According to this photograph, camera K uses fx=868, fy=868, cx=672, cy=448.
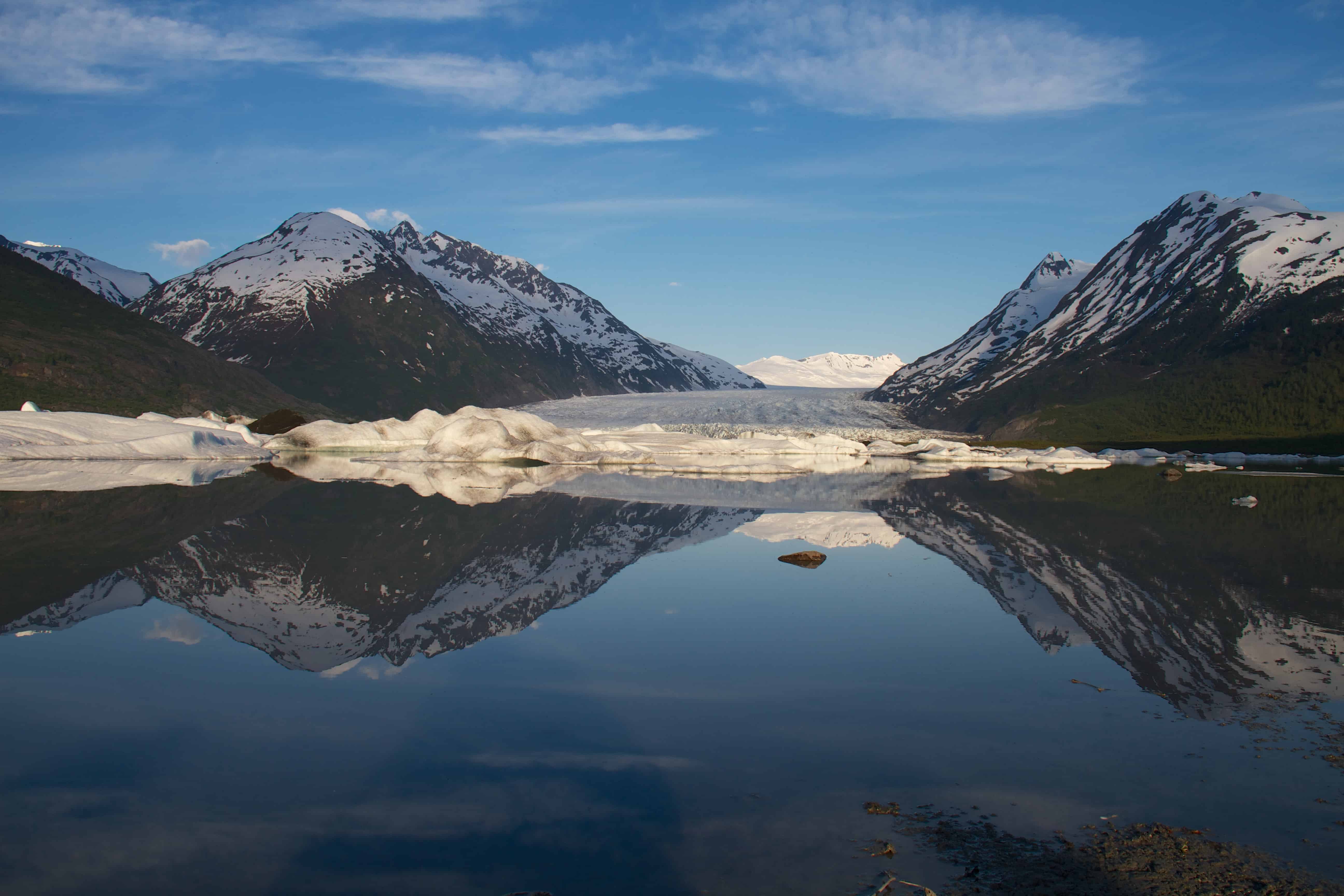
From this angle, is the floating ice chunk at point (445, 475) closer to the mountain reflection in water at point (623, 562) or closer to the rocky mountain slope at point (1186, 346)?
the mountain reflection in water at point (623, 562)

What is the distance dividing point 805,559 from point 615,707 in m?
10.4

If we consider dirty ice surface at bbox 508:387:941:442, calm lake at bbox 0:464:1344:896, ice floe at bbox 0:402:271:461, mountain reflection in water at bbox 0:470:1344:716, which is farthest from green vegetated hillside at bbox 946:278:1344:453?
ice floe at bbox 0:402:271:461

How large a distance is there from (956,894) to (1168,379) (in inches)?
4547

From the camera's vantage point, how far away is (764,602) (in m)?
14.8

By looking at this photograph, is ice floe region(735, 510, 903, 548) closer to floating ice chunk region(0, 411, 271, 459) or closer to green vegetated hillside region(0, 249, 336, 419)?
floating ice chunk region(0, 411, 271, 459)

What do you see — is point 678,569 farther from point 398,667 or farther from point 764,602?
point 398,667

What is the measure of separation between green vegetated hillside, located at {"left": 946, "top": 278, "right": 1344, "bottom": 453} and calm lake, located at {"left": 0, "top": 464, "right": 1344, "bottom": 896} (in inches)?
3122

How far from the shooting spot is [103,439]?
169 feet

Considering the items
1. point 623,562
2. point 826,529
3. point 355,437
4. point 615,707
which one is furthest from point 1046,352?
point 615,707

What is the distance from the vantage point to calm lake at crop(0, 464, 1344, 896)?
6121mm

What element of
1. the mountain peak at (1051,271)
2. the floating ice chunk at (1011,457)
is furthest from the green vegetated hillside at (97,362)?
the mountain peak at (1051,271)

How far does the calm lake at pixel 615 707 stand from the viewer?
20.1 feet

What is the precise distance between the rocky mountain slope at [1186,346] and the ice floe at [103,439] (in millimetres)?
84664

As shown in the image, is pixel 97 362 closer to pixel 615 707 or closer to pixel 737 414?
pixel 737 414
